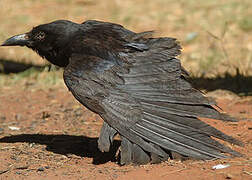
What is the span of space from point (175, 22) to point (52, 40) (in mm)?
5943

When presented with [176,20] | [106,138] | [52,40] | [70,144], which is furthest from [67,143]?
[176,20]

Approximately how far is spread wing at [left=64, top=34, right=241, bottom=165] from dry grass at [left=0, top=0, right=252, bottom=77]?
346 cm

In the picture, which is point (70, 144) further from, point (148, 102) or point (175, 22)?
point (175, 22)

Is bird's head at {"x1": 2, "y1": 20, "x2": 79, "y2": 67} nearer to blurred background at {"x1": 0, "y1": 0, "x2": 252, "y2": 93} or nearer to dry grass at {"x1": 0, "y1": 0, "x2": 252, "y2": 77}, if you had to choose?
blurred background at {"x1": 0, "y1": 0, "x2": 252, "y2": 93}

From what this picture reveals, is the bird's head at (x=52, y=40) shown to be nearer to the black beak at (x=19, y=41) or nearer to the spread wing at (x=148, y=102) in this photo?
the black beak at (x=19, y=41)

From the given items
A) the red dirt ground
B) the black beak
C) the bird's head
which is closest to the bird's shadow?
the red dirt ground

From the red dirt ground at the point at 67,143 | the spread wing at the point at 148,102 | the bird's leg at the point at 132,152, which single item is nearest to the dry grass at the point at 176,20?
the red dirt ground at the point at 67,143

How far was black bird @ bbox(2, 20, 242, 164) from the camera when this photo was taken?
484 centimetres

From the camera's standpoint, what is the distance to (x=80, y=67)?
5148 mm

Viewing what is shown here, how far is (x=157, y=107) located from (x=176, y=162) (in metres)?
0.51

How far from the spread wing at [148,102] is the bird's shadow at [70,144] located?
0.65 metres

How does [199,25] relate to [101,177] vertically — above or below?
above

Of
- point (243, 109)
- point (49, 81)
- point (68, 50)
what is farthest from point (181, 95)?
point (49, 81)

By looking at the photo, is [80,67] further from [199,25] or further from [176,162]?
[199,25]
